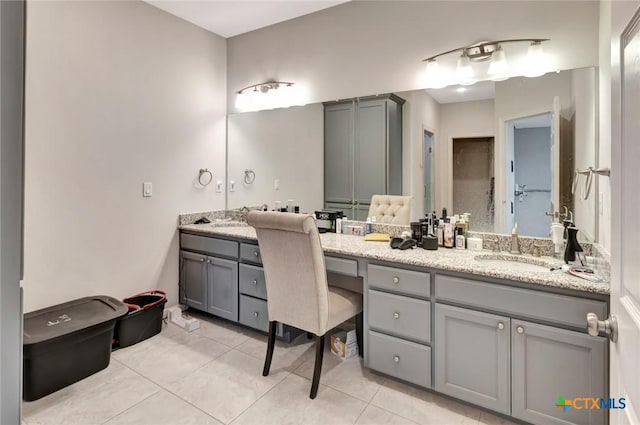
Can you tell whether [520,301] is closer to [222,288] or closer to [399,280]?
[399,280]

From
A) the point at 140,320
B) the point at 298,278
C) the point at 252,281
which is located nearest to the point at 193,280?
the point at 140,320

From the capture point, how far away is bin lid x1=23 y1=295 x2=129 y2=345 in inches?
75.5

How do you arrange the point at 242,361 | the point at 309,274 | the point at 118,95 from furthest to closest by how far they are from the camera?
the point at 118,95
the point at 242,361
the point at 309,274

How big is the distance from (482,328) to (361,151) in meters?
1.58

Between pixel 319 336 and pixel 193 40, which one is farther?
pixel 193 40

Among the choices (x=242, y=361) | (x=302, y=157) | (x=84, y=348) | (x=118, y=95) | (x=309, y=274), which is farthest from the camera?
(x=302, y=157)

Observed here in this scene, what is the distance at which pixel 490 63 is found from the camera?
7.31 ft

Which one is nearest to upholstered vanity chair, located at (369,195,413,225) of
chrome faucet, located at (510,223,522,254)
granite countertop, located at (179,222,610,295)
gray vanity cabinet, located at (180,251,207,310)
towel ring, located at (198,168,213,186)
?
granite countertop, located at (179,222,610,295)

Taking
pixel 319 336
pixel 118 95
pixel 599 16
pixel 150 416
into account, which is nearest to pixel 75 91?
pixel 118 95

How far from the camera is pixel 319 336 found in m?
1.95

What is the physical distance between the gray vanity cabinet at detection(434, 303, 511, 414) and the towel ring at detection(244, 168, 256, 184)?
2196 mm

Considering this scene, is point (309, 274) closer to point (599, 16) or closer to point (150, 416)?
point (150, 416)

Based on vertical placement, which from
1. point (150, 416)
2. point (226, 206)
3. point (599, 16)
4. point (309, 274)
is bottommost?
point (150, 416)

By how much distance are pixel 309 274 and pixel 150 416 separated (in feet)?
3.63
